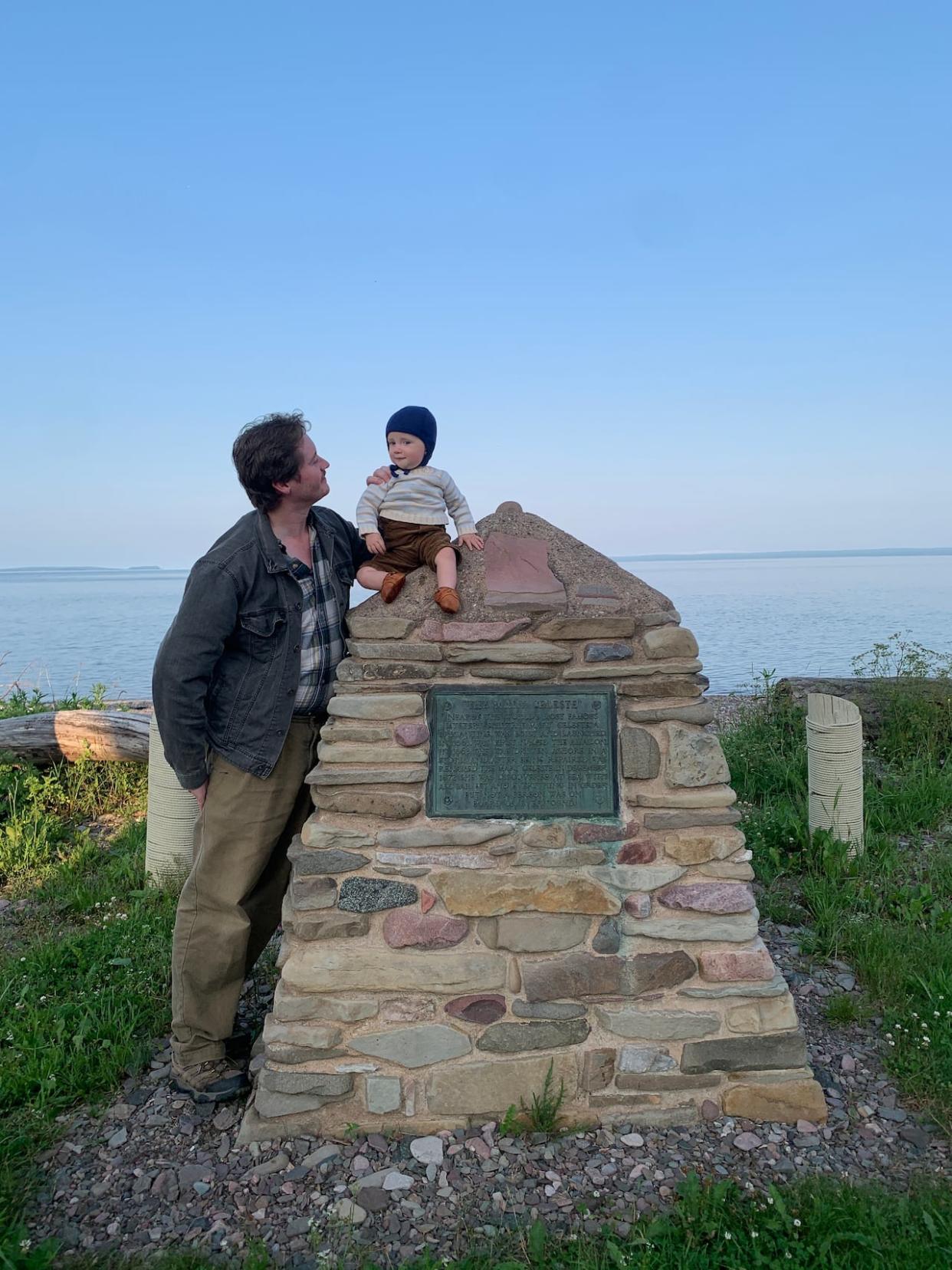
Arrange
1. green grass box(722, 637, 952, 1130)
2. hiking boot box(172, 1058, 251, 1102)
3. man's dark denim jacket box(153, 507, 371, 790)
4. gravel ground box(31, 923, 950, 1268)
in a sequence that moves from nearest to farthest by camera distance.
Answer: gravel ground box(31, 923, 950, 1268) → man's dark denim jacket box(153, 507, 371, 790) → hiking boot box(172, 1058, 251, 1102) → green grass box(722, 637, 952, 1130)

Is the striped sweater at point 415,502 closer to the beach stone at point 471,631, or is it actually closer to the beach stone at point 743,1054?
the beach stone at point 471,631

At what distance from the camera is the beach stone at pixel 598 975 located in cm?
282

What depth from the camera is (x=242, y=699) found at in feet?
9.60

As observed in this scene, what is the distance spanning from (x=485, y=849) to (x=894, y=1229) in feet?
5.01

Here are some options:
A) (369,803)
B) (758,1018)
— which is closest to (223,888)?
(369,803)

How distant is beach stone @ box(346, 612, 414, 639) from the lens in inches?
114

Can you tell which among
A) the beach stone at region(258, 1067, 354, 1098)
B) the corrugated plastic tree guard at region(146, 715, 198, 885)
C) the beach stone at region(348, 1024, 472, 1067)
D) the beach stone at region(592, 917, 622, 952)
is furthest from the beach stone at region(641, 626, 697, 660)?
the corrugated plastic tree guard at region(146, 715, 198, 885)

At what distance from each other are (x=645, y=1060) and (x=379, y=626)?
170 centimetres

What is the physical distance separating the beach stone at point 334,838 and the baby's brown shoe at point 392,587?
79 centimetres

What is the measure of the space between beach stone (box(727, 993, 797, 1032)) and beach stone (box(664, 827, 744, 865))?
1.67ft

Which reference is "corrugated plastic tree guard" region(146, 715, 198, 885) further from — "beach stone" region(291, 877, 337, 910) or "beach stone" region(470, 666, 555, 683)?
"beach stone" region(470, 666, 555, 683)

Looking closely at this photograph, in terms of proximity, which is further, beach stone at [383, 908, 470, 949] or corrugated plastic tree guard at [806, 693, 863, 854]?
corrugated plastic tree guard at [806, 693, 863, 854]

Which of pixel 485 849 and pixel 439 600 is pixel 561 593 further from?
pixel 485 849

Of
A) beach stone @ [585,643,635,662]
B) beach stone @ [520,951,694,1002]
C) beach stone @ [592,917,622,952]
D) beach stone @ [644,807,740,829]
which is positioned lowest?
beach stone @ [520,951,694,1002]
